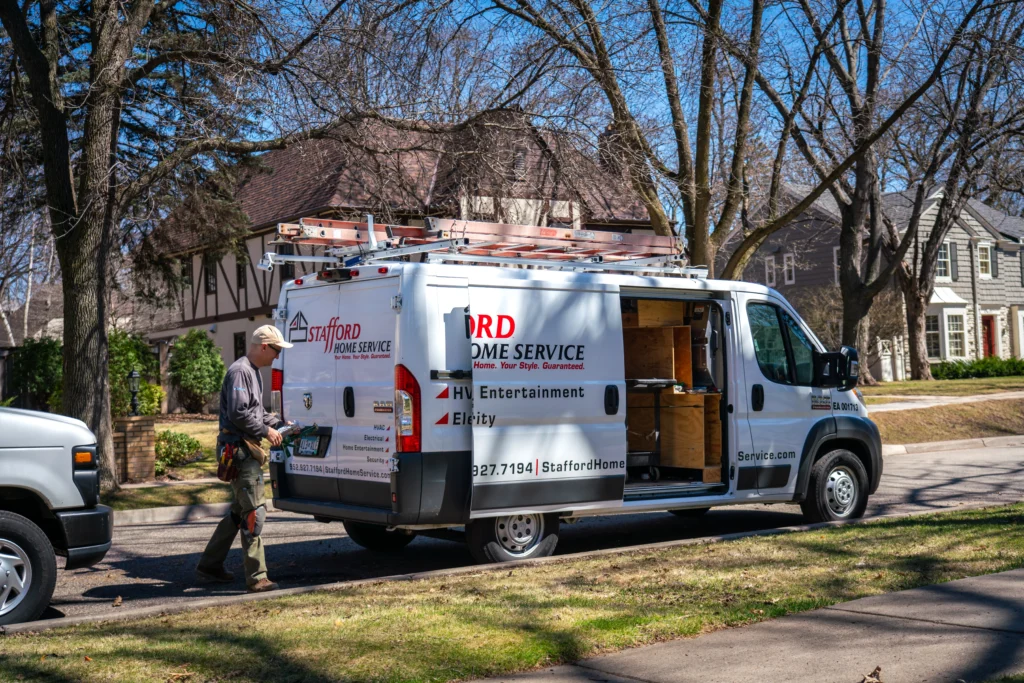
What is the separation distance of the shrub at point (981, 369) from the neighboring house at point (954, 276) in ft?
5.10

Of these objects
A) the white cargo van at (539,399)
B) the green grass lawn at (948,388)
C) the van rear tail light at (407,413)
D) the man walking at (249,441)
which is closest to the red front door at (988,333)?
the green grass lawn at (948,388)

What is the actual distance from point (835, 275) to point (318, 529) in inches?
1323

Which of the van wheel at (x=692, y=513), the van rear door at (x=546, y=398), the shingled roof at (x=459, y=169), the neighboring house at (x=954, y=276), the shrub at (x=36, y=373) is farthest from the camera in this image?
the neighboring house at (x=954, y=276)

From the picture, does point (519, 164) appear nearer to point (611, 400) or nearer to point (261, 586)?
point (611, 400)

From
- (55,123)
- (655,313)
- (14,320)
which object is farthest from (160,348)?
(14,320)

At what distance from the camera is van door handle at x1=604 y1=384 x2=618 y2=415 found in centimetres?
892

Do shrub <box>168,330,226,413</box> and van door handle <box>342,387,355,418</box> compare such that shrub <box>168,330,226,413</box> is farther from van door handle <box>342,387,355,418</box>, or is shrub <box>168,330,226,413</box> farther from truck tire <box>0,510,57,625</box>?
truck tire <box>0,510,57,625</box>

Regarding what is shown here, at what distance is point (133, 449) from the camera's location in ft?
50.0

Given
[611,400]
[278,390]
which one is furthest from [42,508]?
[611,400]

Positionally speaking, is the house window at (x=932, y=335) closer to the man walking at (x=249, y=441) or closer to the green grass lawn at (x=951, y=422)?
the green grass lawn at (x=951, y=422)

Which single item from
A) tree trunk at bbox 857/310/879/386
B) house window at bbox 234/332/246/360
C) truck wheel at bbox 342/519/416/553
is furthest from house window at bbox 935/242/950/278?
truck wheel at bbox 342/519/416/553

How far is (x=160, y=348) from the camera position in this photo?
30078mm

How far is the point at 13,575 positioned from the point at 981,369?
37430mm

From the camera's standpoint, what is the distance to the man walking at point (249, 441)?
7867 mm
